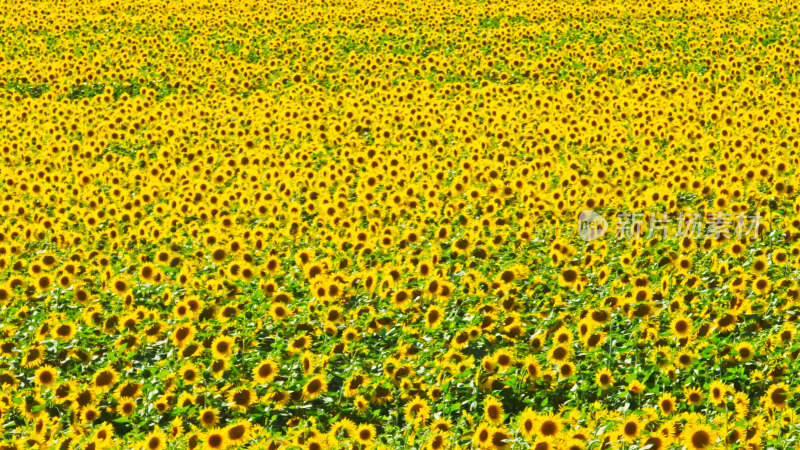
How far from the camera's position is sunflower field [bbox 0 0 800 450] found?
650 centimetres

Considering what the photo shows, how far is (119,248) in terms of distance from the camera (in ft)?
31.3

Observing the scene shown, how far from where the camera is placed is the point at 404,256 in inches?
361

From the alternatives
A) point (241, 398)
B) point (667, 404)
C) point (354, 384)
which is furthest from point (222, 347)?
point (667, 404)

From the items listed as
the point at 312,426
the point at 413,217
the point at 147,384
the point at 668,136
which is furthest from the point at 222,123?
the point at 312,426

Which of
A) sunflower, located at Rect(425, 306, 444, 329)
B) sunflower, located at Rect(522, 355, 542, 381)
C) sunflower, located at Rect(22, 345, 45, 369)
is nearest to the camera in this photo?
sunflower, located at Rect(522, 355, 542, 381)

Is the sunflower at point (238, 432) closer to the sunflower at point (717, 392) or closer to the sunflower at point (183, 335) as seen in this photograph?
the sunflower at point (183, 335)

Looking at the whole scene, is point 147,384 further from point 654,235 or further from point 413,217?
point 654,235

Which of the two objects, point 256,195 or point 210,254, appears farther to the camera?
point 256,195

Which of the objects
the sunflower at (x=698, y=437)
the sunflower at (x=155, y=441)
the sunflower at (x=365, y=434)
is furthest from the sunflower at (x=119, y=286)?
the sunflower at (x=698, y=437)

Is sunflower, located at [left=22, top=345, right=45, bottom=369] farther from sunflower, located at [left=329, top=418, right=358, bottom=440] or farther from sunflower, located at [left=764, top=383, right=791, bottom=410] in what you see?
sunflower, located at [left=764, top=383, right=791, bottom=410]

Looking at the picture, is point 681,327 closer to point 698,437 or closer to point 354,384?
point 698,437

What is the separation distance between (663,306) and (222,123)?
8761 mm

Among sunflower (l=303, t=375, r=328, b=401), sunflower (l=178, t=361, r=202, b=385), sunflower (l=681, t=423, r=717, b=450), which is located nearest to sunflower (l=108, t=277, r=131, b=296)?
sunflower (l=178, t=361, r=202, b=385)

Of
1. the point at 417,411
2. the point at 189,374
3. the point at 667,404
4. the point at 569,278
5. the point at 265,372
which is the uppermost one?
the point at 667,404
